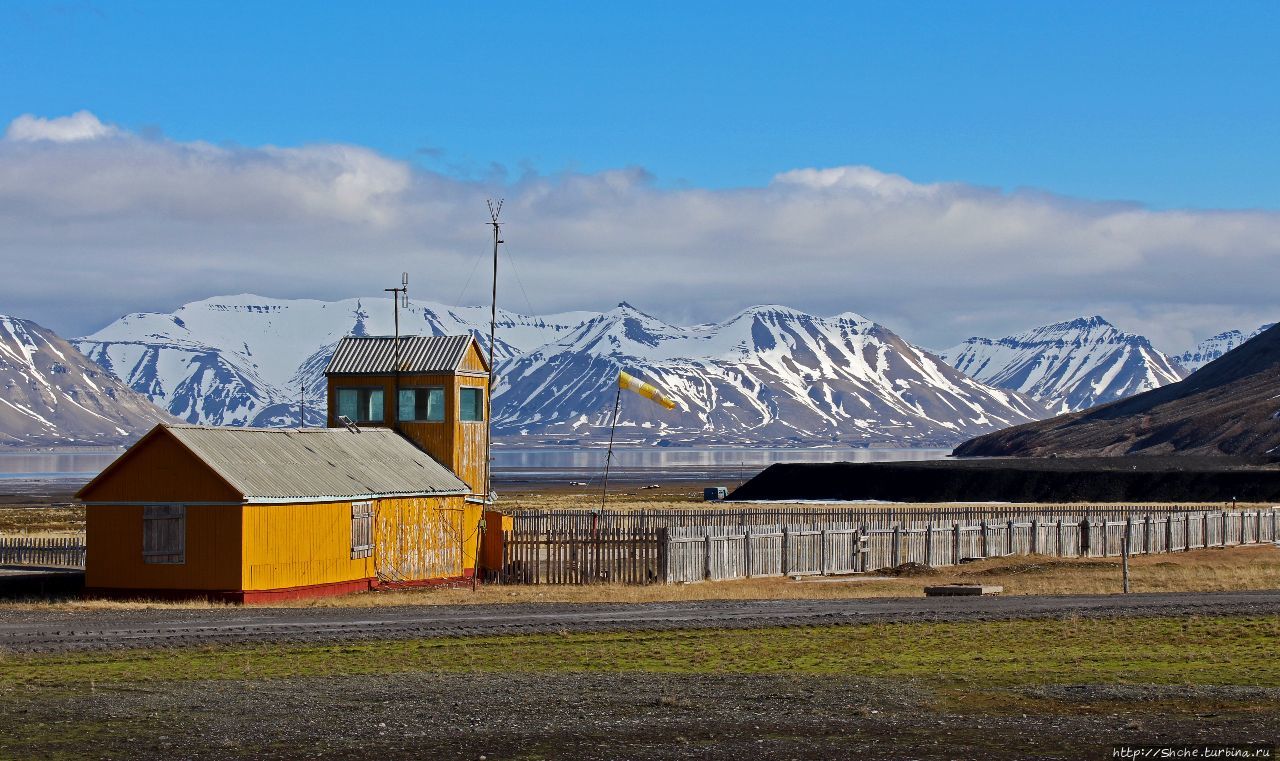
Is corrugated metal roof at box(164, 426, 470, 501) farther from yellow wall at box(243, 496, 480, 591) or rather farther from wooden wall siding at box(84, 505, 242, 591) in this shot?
wooden wall siding at box(84, 505, 242, 591)

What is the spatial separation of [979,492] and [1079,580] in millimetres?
66871

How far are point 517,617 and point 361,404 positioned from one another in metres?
16.5

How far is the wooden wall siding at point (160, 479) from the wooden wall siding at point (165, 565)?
27 cm

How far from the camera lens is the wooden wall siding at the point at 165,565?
35344 millimetres

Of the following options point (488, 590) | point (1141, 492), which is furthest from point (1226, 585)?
point (1141, 492)

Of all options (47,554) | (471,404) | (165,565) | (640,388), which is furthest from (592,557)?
(47,554)

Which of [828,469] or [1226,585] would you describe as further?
[828,469]

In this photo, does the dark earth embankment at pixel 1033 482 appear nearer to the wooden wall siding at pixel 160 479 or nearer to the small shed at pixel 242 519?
the small shed at pixel 242 519

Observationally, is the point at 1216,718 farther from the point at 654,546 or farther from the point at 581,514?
the point at 581,514

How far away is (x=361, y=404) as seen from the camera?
150 ft

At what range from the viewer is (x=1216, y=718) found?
17000 millimetres

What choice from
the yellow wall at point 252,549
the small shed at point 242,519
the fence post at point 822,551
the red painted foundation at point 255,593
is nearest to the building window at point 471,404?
the small shed at point 242,519

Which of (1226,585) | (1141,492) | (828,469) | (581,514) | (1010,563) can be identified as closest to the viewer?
(1226,585)

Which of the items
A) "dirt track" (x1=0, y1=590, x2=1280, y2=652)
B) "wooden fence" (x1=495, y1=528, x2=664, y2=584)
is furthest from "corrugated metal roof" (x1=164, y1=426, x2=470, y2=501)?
"dirt track" (x1=0, y1=590, x2=1280, y2=652)
